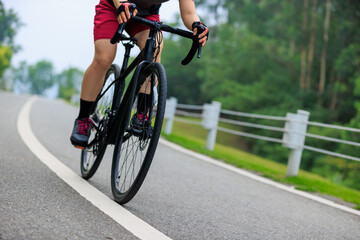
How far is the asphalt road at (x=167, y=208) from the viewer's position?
2557 millimetres

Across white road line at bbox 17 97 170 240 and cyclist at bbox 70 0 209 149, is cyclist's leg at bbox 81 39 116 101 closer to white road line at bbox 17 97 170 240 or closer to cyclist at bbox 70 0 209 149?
cyclist at bbox 70 0 209 149

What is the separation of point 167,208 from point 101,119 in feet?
3.22

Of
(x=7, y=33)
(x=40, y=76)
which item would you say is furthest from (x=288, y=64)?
(x=40, y=76)

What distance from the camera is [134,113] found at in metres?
3.26

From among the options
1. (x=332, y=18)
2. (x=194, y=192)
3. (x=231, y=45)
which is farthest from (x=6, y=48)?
(x=194, y=192)

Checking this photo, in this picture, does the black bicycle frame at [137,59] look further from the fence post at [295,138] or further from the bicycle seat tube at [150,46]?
the fence post at [295,138]

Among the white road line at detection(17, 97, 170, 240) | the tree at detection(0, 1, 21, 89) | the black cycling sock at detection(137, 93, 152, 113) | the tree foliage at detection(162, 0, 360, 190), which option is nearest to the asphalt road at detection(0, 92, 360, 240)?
the white road line at detection(17, 97, 170, 240)

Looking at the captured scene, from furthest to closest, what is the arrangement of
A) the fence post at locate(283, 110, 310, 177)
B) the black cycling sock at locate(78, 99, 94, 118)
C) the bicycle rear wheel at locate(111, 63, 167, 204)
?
the fence post at locate(283, 110, 310, 177), the black cycling sock at locate(78, 99, 94, 118), the bicycle rear wheel at locate(111, 63, 167, 204)

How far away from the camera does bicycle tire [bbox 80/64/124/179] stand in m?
3.76

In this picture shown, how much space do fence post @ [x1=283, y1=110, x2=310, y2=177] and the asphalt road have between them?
154cm

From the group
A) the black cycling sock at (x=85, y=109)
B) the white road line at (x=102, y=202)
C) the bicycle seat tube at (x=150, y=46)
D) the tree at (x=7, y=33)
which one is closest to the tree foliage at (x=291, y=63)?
the white road line at (x=102, y=202)

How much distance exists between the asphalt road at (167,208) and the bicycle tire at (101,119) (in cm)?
16

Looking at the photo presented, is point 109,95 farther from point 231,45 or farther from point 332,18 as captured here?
point 231,45

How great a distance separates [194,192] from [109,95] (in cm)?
126
